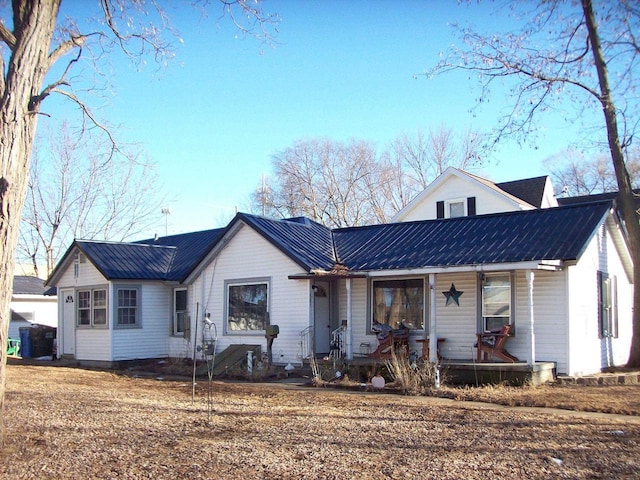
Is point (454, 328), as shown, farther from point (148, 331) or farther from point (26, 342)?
point (26, 342)

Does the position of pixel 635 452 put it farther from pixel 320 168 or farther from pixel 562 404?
pixel 320 168

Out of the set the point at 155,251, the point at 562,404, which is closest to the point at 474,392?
the point at 562,404

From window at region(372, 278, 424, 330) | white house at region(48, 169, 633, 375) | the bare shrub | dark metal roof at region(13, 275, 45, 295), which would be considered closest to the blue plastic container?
white house at region(48, 169, 633, 375)

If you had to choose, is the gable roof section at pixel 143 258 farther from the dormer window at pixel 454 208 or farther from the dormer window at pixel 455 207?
the dormer window at pixel 454 208

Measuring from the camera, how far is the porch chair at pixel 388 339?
15.3 metres

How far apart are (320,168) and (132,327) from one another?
27.5 m

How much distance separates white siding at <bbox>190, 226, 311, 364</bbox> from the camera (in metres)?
17.1

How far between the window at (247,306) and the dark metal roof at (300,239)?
1310mm

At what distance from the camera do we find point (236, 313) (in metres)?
18.7

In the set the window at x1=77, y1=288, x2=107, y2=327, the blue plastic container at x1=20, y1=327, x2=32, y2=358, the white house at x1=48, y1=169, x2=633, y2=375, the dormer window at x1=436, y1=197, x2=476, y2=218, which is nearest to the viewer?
the white house at x1=48, y1=169, x2=633, y2=375

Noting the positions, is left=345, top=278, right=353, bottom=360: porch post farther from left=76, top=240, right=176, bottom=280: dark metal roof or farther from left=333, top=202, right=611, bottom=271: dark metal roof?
left=76, top=240, right=176, bottom=280: dark metal roof

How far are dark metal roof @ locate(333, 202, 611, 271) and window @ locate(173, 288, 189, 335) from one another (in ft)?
18.1

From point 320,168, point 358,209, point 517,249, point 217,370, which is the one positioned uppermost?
point 320,168

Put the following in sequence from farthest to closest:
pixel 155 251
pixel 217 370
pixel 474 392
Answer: pixel 155 251
pixel 217 370
pixel 474 392
